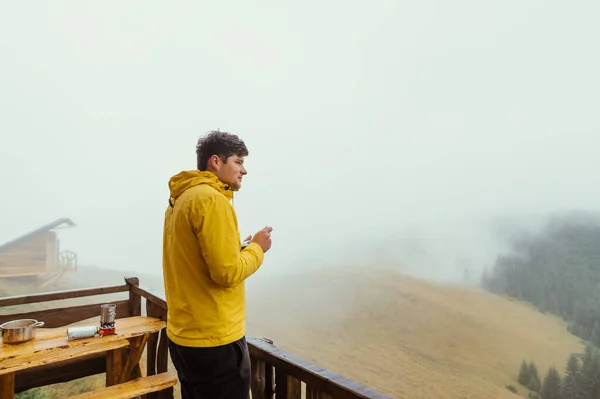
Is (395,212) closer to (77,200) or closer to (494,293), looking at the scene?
(494,293)

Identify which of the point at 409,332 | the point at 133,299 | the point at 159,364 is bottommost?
the point at 409,332

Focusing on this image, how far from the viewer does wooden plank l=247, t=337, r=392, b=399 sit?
54.6 inches

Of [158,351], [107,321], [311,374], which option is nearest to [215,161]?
[311,374]

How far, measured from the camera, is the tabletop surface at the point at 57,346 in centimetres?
234

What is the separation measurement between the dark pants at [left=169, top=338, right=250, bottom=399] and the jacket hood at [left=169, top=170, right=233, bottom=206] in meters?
0.69

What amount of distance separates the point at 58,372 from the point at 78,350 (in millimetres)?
2255

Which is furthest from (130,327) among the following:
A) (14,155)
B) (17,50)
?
(17,50)

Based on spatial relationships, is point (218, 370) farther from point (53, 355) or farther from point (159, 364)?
point (159, 364)

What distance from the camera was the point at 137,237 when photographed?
79.8 m

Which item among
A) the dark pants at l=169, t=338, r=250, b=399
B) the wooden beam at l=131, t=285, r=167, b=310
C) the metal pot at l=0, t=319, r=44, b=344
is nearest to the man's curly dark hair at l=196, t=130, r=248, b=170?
the dark pants at l=169, t=338, r=250, b=399

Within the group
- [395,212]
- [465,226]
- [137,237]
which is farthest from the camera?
[137,237]

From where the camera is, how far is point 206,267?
1.61 m

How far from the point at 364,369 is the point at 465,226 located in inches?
1720

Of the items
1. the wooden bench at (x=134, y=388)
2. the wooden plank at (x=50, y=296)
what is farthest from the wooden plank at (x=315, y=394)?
the wooden plank at (x=50, y=296)
